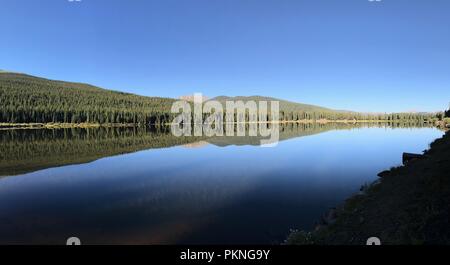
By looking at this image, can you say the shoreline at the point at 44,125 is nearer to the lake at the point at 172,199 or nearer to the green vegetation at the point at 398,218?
the lake at the point at 172,199

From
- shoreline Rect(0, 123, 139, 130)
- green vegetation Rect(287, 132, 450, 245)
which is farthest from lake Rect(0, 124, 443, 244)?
shoreline Rect(0, 123, 139, 130)

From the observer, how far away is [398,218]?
38.7ft

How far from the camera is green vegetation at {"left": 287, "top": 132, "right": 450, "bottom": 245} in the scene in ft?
32.6

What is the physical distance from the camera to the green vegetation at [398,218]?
9.92m

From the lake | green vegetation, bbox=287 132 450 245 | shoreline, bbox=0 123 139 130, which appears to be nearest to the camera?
green vegetation, bbox=287 132 450 245

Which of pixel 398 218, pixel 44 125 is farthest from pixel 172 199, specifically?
pixel 44 125

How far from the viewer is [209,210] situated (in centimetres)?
2000

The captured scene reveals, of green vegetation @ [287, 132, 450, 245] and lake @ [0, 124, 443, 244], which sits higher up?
green vegetation @ [287, 132, 450, 245]

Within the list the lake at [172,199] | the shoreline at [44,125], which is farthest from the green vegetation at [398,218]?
the shoreline at [44,125]

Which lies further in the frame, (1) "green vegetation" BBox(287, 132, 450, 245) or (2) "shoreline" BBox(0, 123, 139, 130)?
(2) "shoreline" BBox(0, 123, 139, 130)

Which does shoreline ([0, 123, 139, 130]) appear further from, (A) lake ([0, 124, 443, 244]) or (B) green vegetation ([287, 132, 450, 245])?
(B) green vegetation ([287, 132, 450, 245])
